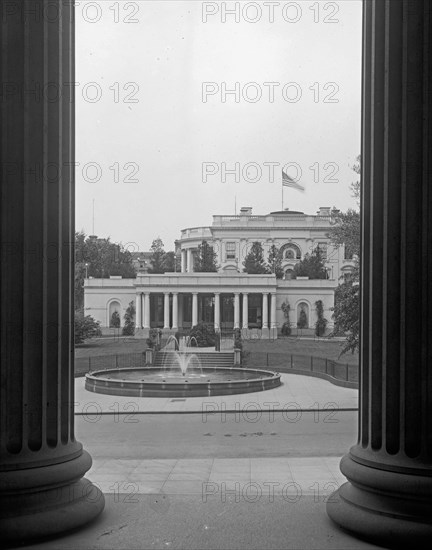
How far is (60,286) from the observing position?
4.66 metres

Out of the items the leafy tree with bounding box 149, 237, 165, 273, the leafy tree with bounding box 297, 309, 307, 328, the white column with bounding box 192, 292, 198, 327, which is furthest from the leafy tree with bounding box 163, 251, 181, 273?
the leafy tree with bounding box 297, 309, 307, 328

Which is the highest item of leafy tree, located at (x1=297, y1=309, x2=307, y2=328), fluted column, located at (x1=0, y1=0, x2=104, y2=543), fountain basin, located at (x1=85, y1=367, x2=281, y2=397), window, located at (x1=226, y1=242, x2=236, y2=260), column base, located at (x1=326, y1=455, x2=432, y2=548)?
window, located at (x1=226, y1=242, x2=236, y2=260)

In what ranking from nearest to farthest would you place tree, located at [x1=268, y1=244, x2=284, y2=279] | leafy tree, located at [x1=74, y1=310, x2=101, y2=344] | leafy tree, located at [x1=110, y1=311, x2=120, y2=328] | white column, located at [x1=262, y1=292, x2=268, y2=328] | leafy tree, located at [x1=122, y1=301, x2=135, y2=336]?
leafy tree, located at [x1=74, y1=310, x2=101, y2=344] → leafy tree, located at [x1=122, y1=301, x2=135, y2=336] → leafy tree, located at [x1=110, y1=311, x2=120, y2=328] → white column, located at [x1=262, y1=292, x2=268, y2=328] → tree, located at [x1=268, y1=244, x2=284, y2=279]

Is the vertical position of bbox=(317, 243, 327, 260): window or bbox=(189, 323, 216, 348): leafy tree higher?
bbox=(317, 243, 327, 260): window

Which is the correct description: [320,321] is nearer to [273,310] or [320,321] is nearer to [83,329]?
[273,310]

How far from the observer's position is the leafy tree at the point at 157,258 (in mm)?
90225

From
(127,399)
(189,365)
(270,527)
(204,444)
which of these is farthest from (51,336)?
(189,365)

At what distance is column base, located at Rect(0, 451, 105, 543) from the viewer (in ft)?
13.8

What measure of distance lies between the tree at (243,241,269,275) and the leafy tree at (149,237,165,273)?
40.8 feet

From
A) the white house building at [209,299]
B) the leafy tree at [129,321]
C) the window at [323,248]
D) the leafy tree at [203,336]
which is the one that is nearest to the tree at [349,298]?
the leafy tree at [203,336]

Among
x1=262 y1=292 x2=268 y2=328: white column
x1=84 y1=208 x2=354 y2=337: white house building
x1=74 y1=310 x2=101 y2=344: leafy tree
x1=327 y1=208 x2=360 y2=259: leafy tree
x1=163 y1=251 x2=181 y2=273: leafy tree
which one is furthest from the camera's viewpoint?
x1=163 y1=251 x2=181 y2=273: leafy tree

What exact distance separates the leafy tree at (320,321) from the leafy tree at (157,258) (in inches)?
916

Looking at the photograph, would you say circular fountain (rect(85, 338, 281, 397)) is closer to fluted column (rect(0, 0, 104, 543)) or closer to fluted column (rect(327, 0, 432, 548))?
fluted column (rect(0, 0, 104, 543))

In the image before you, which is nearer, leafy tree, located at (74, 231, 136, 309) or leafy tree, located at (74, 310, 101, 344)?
leafy tree, located at (74, 310, 101, 344)
